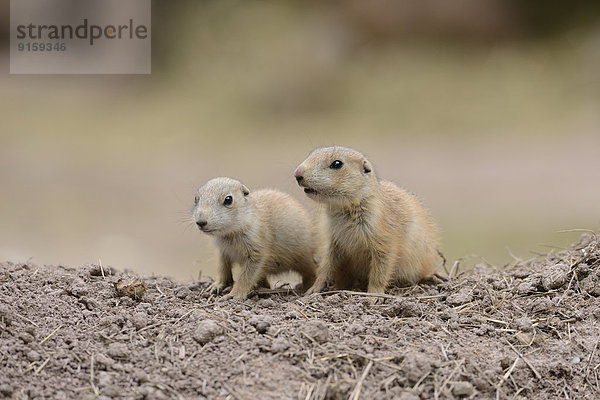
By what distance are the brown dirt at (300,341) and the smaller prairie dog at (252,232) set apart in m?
0.32

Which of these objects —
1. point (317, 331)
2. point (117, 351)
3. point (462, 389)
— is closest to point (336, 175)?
point (317, 331)

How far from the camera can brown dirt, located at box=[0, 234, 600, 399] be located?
2.60m

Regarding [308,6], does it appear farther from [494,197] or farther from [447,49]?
[494,197]

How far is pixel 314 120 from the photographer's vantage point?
10.1m

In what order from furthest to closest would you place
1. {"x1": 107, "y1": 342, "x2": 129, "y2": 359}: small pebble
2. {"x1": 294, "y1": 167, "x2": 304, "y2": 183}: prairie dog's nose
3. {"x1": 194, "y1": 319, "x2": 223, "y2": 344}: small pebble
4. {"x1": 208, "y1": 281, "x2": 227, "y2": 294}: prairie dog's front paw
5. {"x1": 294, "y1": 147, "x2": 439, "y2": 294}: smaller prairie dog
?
{"x1": 208, "y1": 281, "x2": 227, "y2": 294}: prairie dog's front paw, {"x1": 294, "y1": 147, "x2": 439, "y2": 294}: smaller prairie dog, {"x1": 294, "y1": 167, "x2": 304, "y2": 183}: prairie dog's nose, {"x1": 194, "y1": 319, "x2": 223, "y2": 344}: small pebble, {"x1": 107, "y1": 342, "x2": 129, "y2": 359}: small pebble

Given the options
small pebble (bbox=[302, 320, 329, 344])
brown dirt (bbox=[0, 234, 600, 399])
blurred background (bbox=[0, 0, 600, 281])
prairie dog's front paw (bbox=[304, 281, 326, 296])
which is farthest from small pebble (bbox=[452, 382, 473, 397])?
blurred background (bbox=[0, 0, 600, 281])

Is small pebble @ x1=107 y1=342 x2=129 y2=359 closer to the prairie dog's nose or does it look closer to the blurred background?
the prairie dog's nose

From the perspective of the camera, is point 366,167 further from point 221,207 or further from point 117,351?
point 117,351

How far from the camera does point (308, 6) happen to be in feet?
35.4

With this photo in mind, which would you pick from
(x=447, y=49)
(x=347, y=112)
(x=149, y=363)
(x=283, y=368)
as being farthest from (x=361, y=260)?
(x=447, y=49)

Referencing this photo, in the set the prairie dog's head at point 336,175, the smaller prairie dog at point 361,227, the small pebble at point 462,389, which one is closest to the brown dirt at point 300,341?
the small pebble at point 462,389

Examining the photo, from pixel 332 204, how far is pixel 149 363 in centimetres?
151

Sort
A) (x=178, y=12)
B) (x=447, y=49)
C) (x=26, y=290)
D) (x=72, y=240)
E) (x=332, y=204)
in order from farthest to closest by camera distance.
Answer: (x=447, y=49) < (x=178, y=12) < (x=72, y=240) < (x=332, y=204) < (x=26, y=290)

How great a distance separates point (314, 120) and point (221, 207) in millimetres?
6372
